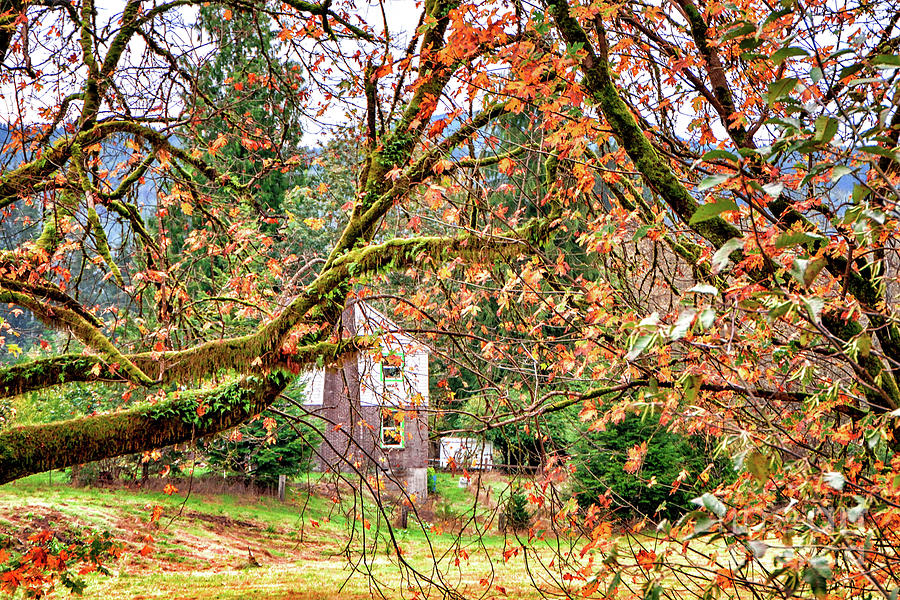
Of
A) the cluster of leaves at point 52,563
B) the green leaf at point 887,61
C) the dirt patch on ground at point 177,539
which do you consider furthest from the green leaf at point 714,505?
the dirt patch on ground at point 177,539

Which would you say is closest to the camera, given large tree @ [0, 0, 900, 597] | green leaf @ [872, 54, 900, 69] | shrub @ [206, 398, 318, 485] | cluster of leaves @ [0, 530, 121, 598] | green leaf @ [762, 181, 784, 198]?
green leaf @ [762, 181, 784, 198]

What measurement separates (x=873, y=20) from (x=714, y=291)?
3.83m

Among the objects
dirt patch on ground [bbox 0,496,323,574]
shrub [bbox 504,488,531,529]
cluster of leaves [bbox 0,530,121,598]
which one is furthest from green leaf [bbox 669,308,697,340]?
dirt patch on ground [bbox 0,496,323,574]

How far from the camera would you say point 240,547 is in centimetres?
1231

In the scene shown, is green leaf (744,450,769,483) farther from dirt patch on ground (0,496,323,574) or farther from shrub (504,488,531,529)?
dirt patch on ground (0,496,323,574)

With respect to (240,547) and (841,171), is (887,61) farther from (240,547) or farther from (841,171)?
(240,547)

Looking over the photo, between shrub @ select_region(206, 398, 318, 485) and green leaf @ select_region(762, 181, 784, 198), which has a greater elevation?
green leaf @ select_region(762, 181, 784, 198)

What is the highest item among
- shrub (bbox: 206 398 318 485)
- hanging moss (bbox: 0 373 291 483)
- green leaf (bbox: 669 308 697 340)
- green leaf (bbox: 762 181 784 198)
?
green leaf (bbox: 762 181 784 198)

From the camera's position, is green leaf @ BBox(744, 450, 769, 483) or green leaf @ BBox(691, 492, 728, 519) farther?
green leaf @ BBox(744, 450, 769, 483)

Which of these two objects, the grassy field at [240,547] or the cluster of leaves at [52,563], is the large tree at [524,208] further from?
the grassy field at [240,547]

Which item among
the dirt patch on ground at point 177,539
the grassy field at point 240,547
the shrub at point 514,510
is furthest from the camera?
the dirt patch on ground at point 177,539

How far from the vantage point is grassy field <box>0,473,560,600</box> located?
8445 mm

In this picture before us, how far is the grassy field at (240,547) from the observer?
27.7 feet

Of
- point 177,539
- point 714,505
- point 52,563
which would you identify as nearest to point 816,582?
point 714,505
